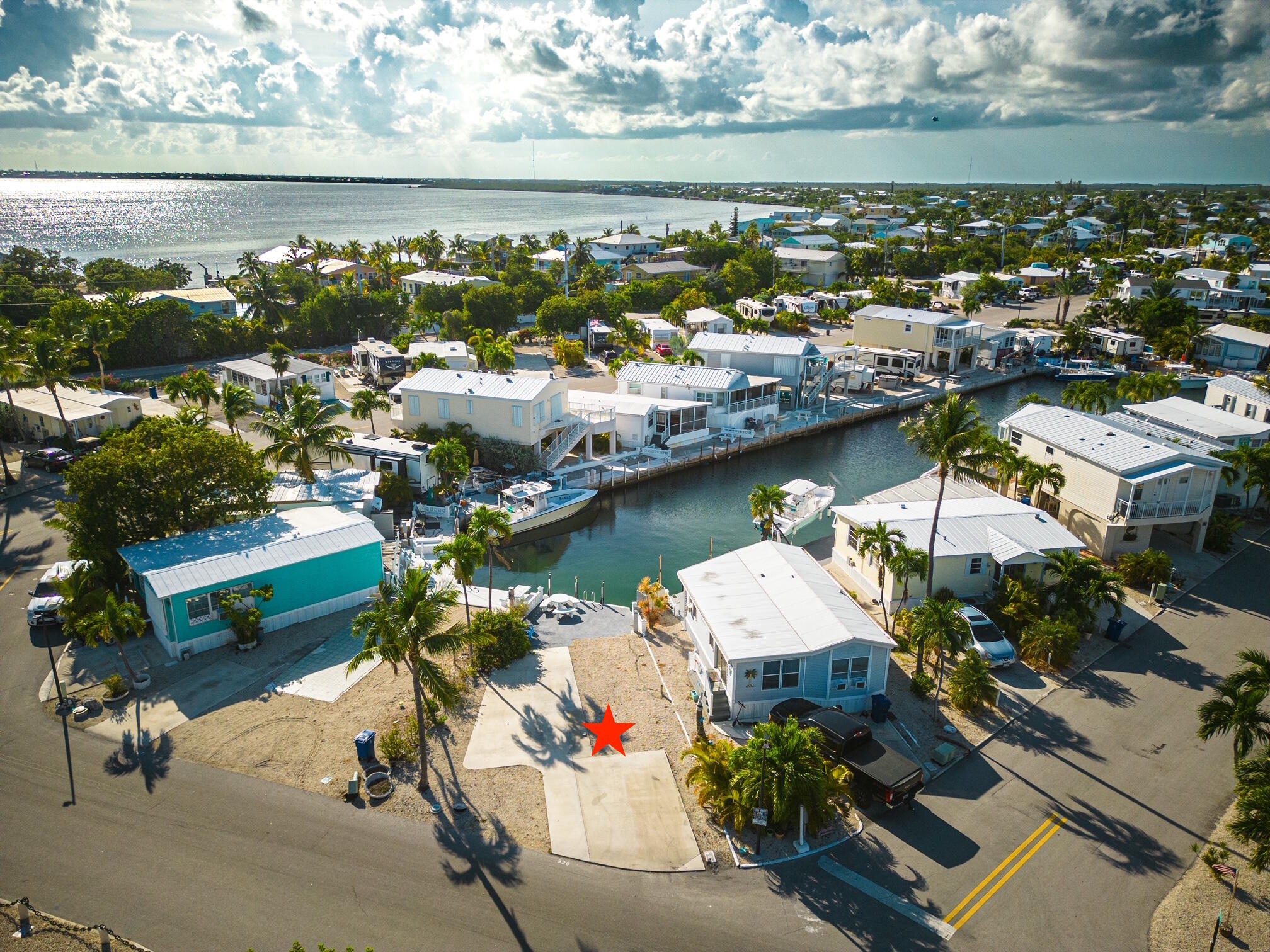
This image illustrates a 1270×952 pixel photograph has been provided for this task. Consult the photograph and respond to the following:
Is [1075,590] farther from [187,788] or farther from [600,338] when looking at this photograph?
[600,338]

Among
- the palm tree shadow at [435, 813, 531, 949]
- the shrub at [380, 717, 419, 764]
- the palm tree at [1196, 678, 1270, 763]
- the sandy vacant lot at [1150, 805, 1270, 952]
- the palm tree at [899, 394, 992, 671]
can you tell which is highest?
the palm tree at [899, 394, 992, 671]

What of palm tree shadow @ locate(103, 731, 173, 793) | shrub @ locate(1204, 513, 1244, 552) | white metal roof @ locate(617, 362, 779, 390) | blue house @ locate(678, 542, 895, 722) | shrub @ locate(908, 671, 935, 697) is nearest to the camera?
palm tree shadow @ locate(103, 731, 173, 793)

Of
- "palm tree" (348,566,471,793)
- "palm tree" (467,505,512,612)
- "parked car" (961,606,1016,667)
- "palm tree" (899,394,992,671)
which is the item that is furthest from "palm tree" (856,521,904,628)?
"palm tree" (348,566,471,793)

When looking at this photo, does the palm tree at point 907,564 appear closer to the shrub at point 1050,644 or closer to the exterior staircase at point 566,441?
the shrub at point 1050,644

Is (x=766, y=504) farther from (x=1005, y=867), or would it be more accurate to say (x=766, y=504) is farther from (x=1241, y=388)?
(x=1241, y=388)

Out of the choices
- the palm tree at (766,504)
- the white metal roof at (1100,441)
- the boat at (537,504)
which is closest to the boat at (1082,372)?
the white metal roof at (1100,441)

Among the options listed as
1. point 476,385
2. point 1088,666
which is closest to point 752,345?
point 476,385

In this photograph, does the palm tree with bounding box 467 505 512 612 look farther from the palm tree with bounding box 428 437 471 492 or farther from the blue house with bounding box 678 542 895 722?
the palm tree with bounding box 428 437 471 492

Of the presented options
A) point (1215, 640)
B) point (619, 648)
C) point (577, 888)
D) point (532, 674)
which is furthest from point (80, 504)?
point (1215, 640)
